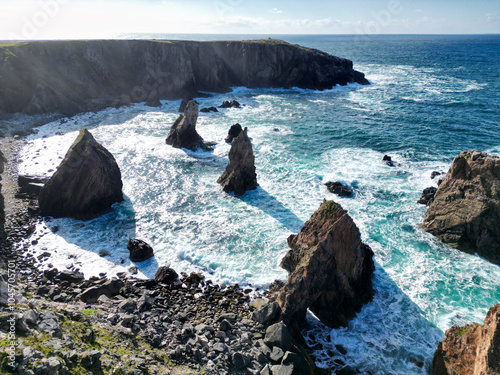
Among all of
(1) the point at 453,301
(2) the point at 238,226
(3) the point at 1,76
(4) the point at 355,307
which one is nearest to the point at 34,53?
(3) the point at 1,76

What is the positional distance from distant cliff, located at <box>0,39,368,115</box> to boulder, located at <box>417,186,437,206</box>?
67.8m

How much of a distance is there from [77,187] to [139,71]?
62.1 m

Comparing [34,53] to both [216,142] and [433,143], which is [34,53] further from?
[433,143]

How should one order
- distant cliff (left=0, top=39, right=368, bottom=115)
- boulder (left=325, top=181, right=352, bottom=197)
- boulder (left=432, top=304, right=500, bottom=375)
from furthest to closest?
distant cliff (left=0, top=39, right=368, bottom=115) < boulder (left=325, top=181, right=352, bottom=197) < boulder (left=432, top=304, right=500, bottom=375)

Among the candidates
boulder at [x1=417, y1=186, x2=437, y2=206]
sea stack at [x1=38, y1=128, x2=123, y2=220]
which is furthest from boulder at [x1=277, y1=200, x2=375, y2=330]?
sea stack at [x1=38, y1=128, x2=123, y2=220]

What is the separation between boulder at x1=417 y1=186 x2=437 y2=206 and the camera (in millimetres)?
33231

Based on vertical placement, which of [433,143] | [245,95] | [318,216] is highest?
[245,95]

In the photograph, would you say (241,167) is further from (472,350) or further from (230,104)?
(230,104)

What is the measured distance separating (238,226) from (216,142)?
25723 mm

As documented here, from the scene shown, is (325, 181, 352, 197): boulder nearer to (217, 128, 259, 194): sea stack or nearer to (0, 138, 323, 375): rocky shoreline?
(217, 128, 259, 194): sea stack

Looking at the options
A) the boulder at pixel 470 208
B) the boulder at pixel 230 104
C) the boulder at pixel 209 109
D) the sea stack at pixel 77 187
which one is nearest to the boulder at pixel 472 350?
the boulder at pixel 470 208

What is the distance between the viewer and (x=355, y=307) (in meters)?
21.3

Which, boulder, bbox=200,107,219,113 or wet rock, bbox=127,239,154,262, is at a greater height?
boulder, bbox=200,107,219,113

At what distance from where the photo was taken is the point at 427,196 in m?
33.7
